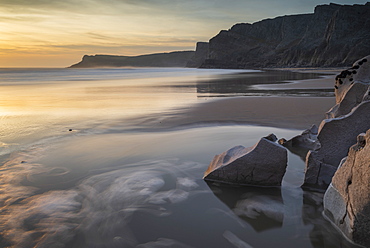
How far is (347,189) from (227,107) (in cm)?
740

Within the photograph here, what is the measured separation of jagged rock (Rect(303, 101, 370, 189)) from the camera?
12.3ft

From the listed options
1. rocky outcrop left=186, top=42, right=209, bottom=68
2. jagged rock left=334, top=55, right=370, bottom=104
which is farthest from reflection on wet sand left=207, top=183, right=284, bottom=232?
rocky outcrop left=186, top=42, right=209, bottom=68

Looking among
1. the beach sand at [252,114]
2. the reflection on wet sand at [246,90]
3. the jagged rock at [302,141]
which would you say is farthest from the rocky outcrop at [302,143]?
the reflection on wet sand at [246,90]

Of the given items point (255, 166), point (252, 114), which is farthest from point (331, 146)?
point (252, 114)

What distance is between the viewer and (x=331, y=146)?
3.91 metres

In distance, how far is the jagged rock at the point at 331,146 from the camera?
3754 mm

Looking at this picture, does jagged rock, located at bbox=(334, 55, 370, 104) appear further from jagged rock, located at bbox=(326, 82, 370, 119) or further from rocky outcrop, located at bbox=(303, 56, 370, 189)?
rocky outcrop, located at bbox=(303, 56, 370, 189)

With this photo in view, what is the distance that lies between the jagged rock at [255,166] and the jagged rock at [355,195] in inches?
36.7

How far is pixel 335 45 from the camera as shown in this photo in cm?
7031

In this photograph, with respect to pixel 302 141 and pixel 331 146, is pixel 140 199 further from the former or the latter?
pixel 302 141

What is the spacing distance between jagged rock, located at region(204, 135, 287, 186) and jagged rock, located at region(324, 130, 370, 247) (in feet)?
3.06

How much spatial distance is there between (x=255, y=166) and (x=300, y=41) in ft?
339

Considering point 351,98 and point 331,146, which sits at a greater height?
point 351,98

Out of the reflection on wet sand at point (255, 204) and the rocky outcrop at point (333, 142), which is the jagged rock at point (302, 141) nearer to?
the rocky outcrop at point (333, 142)
